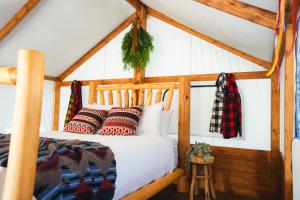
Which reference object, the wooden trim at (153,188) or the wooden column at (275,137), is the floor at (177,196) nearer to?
the wooden trim at (153,188)

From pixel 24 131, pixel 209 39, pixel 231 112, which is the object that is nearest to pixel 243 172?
pixel 231 112

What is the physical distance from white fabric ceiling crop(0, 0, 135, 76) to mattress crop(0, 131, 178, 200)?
2081 millimetres

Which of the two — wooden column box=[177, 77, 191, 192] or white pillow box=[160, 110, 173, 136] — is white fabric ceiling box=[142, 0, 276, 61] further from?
white pillow box=[160, 110, 173, 136]

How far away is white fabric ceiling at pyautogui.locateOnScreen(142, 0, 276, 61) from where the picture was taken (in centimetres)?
216

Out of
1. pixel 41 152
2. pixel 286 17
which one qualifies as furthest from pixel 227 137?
pixel 41 152

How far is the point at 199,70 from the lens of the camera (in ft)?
11.0

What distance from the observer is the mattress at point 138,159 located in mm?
1678

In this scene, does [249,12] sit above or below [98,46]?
below

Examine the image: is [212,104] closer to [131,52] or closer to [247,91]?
[247,91]

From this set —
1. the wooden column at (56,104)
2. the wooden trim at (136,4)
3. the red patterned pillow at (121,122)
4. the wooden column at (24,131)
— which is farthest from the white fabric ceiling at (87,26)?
the wooden column at (24,131)

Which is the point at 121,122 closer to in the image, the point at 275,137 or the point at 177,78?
the point at 177,78

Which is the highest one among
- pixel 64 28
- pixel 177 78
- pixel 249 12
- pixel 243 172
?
pixel 64 28

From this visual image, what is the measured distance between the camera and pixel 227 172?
3.03m

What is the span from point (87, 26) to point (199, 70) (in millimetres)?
1897
